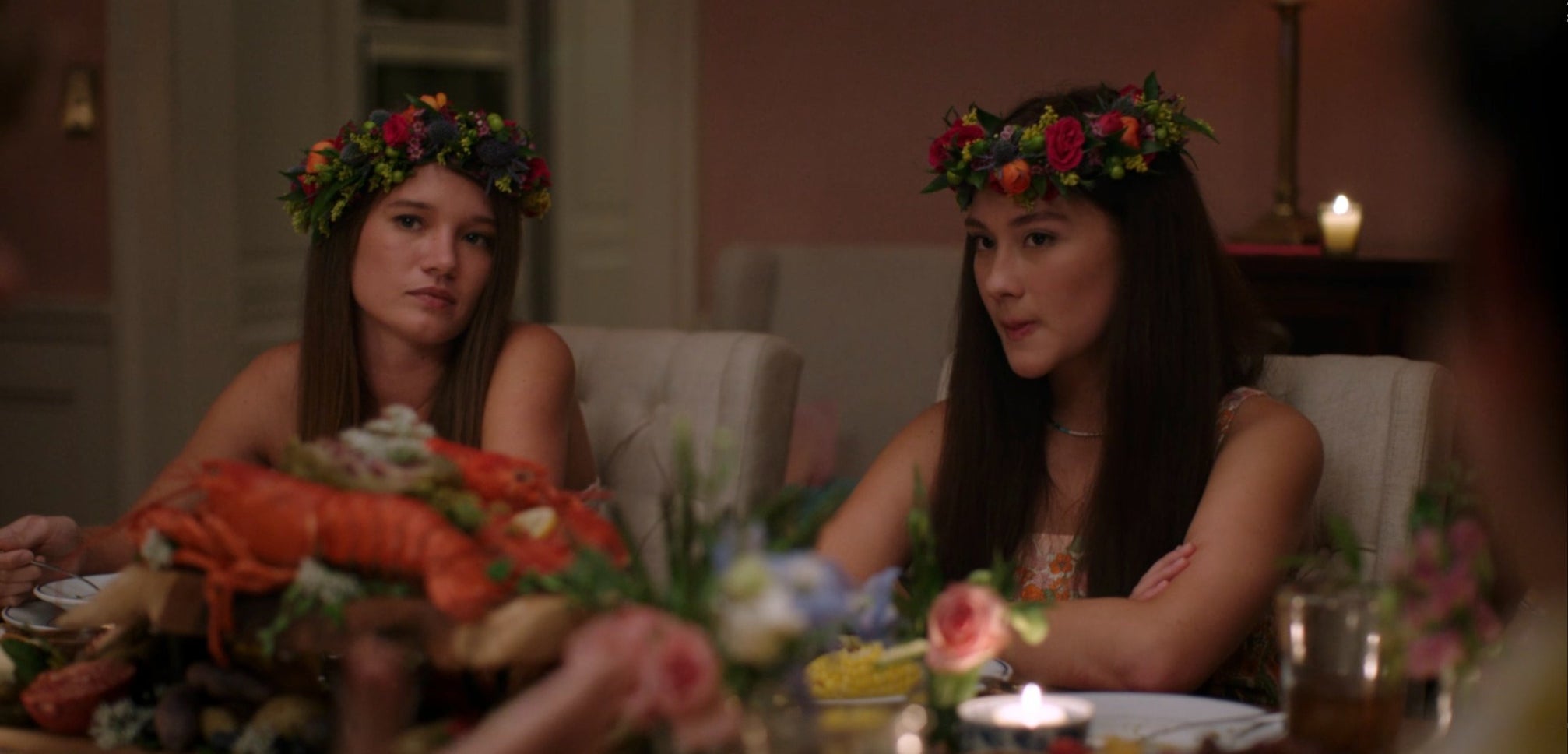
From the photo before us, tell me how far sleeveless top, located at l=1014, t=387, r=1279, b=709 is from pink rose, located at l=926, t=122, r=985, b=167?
1.48 feet

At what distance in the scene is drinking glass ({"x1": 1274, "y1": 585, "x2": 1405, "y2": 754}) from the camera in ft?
3.92

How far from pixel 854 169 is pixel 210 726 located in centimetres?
369

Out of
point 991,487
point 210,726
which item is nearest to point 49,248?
point 991,487

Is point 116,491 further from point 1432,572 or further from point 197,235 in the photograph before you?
point 1432,572

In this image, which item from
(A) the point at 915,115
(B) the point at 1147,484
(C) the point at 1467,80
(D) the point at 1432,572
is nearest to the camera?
(C) the point at 1467,80

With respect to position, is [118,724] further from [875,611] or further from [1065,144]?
[1065,144]

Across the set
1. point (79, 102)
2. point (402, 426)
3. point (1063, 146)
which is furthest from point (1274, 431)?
point (79, 102)

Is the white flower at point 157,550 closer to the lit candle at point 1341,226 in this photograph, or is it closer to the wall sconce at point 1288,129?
the lit candle at point 1341,226

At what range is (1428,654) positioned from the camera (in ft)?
3.66

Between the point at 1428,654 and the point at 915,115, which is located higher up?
the point at 915,115

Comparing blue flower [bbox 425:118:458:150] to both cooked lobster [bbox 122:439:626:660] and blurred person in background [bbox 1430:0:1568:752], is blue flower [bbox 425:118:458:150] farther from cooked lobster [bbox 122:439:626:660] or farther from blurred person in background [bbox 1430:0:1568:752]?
blurred person in background [bbox 1430:0:1568:752]

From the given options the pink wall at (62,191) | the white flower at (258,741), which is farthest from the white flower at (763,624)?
the pink wall at (62,191)

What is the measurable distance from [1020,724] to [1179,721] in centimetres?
29

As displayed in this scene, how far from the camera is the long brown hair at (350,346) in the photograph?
248cm
